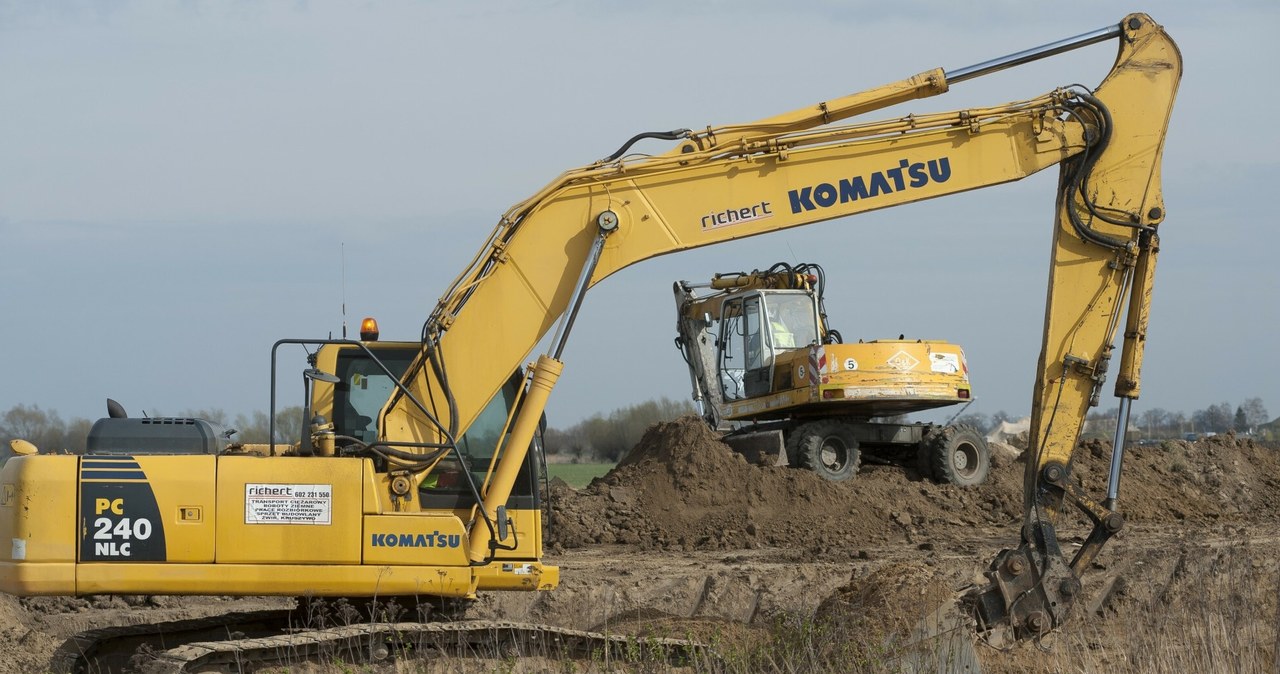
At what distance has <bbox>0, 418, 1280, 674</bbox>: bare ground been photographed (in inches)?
290

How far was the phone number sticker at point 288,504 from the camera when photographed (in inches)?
294

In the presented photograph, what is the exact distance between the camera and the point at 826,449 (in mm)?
18516

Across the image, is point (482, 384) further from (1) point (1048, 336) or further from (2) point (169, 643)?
(1) point (1048, 336)

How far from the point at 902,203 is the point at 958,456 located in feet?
37.4

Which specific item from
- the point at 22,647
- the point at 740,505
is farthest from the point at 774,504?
the point at 22,647

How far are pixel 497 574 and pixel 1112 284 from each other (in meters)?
4.09

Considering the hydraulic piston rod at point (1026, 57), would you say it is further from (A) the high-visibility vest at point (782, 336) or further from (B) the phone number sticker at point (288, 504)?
(A) the high-visibility vest at point (782, 336)

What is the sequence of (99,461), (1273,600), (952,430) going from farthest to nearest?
(952,430) → (1273,600) → (99,461)

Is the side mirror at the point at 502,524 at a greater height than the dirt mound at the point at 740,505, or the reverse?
the side mirror at the point at 502,524

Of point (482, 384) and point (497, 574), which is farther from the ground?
point (482, 384)

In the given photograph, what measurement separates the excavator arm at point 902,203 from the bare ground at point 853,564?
2.78 ft

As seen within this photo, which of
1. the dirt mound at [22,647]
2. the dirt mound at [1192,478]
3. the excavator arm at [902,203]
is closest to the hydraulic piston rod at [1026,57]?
the excavator arm at [902,203]

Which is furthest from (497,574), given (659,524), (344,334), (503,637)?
(659,524)

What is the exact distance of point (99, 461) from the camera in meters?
7.44
